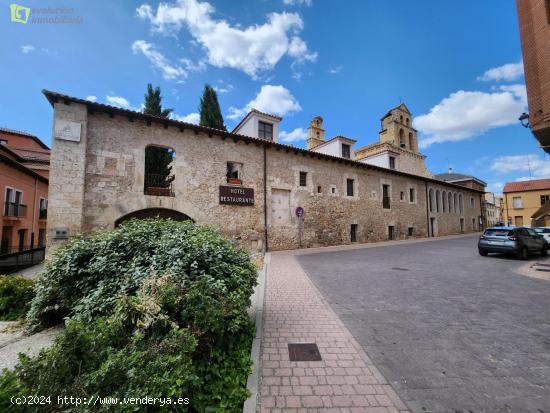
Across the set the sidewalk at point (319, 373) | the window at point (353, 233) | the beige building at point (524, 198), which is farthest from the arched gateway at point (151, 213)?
the beige building at point (524, 198)

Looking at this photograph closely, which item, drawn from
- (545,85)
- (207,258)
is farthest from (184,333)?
(545,85)

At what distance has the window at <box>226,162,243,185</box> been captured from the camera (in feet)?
43.0

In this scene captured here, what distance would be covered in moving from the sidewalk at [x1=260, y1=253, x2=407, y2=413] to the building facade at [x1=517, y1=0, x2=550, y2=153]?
35.3 feet

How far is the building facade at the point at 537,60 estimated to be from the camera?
27.6ft

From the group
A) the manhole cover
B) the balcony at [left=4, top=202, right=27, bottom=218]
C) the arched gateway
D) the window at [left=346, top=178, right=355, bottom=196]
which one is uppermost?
the window at [left=346, top=178, right=355, bottom=196]

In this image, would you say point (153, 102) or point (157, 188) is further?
point (153, 102)

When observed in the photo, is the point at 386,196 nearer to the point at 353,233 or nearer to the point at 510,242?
the point at 353,233

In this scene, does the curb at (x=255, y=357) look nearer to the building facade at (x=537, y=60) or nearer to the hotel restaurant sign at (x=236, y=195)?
the hotel restaurant sign at (x=236, y=195)

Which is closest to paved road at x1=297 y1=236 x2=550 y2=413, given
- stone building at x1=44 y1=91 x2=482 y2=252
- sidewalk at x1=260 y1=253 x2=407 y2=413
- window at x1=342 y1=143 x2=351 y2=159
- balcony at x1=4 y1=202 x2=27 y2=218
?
sidewalk at x1=260 y1=253 x2=407 y2=413

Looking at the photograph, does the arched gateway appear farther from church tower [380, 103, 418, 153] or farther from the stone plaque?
church tower [380, 103, 418, 153]

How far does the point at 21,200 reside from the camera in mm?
17391

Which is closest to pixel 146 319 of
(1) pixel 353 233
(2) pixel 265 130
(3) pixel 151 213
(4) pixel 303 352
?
(4) pixel 303 352

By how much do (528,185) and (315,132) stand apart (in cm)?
3136

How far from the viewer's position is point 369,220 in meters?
18.7
